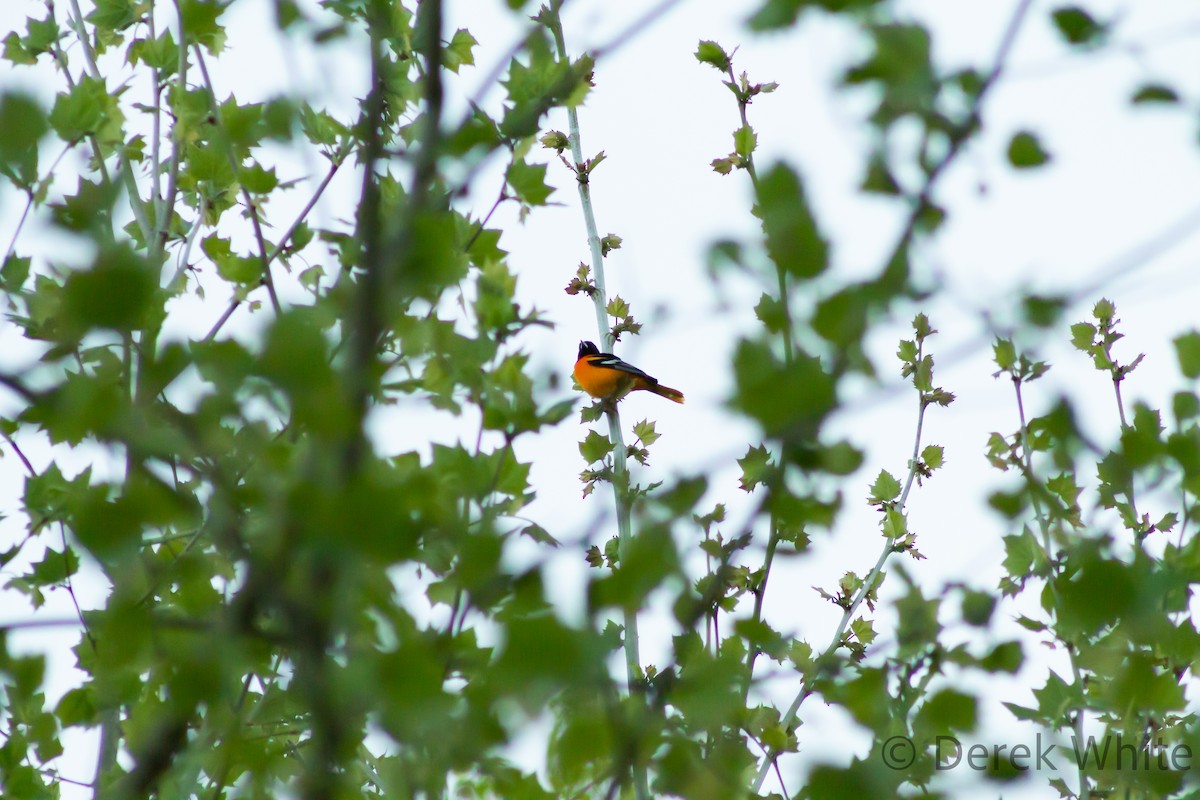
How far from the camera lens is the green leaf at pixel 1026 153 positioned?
2.06 meters

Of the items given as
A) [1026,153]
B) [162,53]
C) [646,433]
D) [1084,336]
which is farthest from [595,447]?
[1026,153]

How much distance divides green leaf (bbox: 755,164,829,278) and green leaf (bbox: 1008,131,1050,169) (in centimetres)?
52

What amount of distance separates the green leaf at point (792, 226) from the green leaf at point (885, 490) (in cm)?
308

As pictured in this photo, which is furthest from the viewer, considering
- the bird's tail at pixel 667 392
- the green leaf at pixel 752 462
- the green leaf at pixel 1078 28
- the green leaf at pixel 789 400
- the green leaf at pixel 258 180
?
the bird's tail at pixel 667 392

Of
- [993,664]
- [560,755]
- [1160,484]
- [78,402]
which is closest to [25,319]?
[78,402]

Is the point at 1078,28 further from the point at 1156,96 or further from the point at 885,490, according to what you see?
the point at 885,490

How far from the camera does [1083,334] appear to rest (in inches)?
172

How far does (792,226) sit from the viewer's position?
5.72ft

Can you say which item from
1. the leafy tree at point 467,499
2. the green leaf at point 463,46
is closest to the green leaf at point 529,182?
the leafy tree at point 467,499

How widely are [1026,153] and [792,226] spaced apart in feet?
1.91

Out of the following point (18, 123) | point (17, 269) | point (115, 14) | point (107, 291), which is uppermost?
point (115, 14)

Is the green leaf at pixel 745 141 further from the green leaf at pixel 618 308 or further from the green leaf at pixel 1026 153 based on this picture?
the green leaf at pixel 1026 153

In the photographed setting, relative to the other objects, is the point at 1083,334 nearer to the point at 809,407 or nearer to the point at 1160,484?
the point at 1160,484

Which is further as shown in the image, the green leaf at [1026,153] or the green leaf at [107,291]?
the green leaf at [1026,153]
